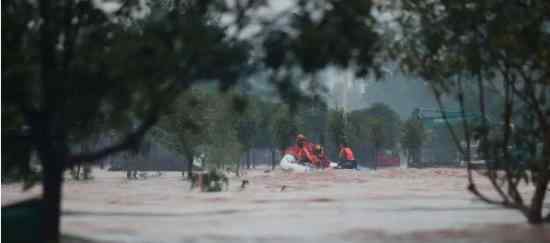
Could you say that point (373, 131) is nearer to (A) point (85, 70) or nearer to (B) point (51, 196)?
(B) point (51, 196)

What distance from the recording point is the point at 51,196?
10.0 m

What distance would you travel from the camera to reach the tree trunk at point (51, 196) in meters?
9.94

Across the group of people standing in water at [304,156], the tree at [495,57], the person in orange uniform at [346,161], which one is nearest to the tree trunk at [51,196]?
the tree at [495,57]

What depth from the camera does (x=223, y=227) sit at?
43.4 ft

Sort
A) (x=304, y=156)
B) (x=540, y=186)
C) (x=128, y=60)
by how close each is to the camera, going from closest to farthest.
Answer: (x=128, y=60) < (x=540, y=186) < (x=304, y=156)

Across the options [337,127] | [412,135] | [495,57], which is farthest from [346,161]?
[495,57]

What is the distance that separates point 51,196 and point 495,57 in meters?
7.70

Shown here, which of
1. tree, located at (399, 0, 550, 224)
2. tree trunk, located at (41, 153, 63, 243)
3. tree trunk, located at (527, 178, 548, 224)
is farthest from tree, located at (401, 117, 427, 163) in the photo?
tree trunk, located at (41, 153, 63, 243)

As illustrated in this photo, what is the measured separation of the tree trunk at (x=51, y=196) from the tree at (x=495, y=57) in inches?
253

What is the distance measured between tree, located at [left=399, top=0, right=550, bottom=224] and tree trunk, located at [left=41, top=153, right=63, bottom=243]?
21.1 ft

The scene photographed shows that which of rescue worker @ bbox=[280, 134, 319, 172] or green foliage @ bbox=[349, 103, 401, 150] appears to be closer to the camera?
rescue worker @ bbox=[280, 134, 319, 172]

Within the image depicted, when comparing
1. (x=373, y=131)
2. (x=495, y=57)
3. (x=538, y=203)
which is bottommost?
(x=538, y=203)

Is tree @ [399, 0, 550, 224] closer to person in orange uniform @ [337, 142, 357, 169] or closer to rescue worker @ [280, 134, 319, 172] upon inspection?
rescue worker @ [280, 134, 319, 172]

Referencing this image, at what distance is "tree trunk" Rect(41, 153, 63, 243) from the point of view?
994cm
